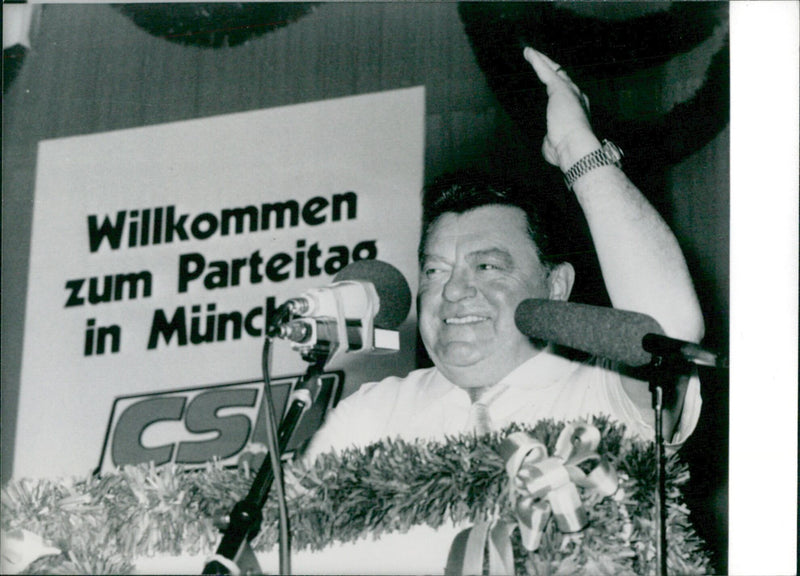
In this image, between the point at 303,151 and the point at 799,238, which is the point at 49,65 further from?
the point at 799,238

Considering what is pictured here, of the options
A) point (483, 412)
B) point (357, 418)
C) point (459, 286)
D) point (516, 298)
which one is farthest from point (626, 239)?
point (357, 418)

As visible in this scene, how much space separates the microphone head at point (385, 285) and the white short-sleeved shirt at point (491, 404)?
0.15 m

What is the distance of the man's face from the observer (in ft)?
6.20

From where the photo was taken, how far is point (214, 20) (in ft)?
6.74

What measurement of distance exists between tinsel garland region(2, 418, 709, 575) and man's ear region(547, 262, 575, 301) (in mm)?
279

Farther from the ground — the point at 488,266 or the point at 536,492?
the point at 488,266

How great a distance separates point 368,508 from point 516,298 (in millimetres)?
552

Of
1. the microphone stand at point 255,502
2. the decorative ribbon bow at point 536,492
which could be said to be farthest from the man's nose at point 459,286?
the microphone stand at point 255,502

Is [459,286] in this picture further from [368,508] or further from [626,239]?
[368,508]

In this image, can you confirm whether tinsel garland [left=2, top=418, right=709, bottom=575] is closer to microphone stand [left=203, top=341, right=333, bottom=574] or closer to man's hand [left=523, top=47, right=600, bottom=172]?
microphone stand [left=203, top=341, right=333, bottom=574]

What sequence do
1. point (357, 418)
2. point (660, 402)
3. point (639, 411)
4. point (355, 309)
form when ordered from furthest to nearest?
point (357, 418), point (639, 411), point (355, 309), point (660, 402)

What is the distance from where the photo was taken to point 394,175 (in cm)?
196

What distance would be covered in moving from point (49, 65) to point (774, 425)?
1.80 metres

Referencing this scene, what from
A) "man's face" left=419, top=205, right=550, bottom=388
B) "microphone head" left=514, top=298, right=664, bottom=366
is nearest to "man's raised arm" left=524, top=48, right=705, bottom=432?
"man's face" left=419, top=205, right=550, bottom=388
